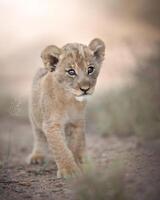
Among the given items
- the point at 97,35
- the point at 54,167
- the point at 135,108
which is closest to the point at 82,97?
the point at 54,167

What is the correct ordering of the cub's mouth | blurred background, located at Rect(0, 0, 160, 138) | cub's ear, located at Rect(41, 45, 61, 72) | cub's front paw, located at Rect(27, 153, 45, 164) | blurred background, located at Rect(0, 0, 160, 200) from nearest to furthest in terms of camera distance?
the cub's mouth → cub's ear, located at Rect(41, 45, 61, 72) → cub's front paw, located at Rect(27, 153, 45, 164) → blurred background, located at Rect(0, 0, 160, 200) → blurred background, located at Rect(0, 0, 160, 138)

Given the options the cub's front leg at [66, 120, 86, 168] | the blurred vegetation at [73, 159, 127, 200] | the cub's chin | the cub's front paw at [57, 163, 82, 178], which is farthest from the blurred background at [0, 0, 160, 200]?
the blurred vegetation at [73, 159, 127, 200]

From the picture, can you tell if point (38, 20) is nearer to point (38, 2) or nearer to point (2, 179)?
point (38, 2)

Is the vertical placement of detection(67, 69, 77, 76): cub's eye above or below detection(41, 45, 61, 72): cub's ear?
below

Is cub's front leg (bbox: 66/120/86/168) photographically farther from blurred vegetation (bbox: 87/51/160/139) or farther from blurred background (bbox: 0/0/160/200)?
blurred vegetation (bbox: 87/51/160/139)

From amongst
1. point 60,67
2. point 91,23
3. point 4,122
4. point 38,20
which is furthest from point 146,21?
point 60,67

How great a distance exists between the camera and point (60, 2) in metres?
4.87

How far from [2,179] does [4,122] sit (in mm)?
1434

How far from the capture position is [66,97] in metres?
3.01

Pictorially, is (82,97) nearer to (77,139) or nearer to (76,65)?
(76,65)

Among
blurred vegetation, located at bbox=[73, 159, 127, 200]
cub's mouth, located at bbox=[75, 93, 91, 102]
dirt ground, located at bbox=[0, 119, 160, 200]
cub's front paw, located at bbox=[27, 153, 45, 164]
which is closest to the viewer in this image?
blurred vegetation, located at bbox=[73, 159, 127, 200]

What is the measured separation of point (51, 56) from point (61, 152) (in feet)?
1.38

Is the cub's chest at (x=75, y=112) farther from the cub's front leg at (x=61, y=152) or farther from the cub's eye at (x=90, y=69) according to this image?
the cub's eye at (x=90, y=69)

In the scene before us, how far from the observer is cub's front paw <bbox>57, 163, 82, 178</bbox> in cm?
286
